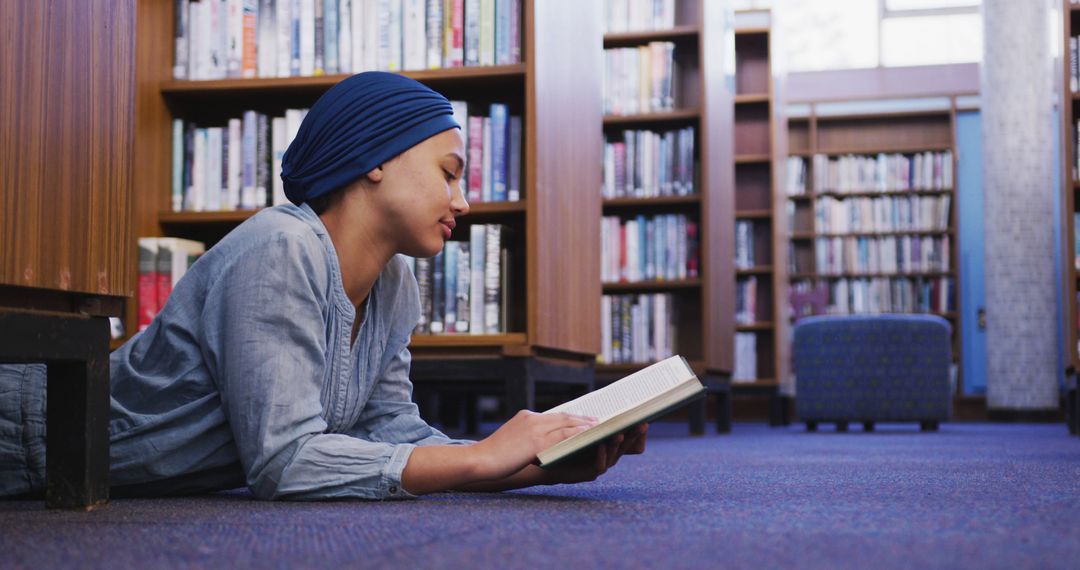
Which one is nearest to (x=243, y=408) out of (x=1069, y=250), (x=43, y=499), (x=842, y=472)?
(x=43, y=499)

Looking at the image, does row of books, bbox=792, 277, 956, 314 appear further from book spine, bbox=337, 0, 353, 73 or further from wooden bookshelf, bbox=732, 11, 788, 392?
book spine, bbox=337, 0, 353, 73

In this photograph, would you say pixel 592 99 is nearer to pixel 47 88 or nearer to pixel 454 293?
pixel 454 293

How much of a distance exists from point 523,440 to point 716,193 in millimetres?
3669

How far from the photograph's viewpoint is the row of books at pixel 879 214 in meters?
8.91

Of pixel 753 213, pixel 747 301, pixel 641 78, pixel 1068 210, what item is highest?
pixel 641 78

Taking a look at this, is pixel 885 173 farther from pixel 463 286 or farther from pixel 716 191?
pixel 463 286

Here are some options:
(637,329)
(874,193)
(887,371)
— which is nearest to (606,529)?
(637,329)

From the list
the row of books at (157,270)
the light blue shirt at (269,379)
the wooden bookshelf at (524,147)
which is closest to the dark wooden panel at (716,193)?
the wooden bookshelf at (524,147)

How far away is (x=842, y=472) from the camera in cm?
218

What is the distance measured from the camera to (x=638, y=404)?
1.37m

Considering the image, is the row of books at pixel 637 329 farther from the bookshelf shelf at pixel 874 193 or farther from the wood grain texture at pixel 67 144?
the bookshelf shelf at pixel 874 193

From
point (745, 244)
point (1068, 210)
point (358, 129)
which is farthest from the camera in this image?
point (745, 244)

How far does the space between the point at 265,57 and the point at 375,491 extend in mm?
2023

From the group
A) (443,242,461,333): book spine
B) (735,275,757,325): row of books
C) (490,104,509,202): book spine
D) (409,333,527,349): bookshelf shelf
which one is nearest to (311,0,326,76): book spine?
(490,104,509,202): book spine
